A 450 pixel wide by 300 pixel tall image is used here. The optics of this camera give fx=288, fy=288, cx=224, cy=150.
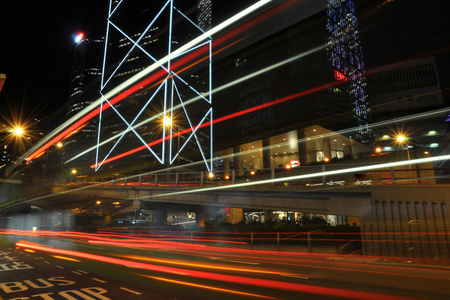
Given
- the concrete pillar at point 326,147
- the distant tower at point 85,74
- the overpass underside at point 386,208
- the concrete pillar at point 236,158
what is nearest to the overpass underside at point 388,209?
the overpass underside at point 386,208

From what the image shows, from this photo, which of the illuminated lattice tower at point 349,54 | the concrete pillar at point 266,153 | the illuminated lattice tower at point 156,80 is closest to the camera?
the illuminated lattice tower at point 156,80

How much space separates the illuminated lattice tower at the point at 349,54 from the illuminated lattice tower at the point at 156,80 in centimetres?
4262

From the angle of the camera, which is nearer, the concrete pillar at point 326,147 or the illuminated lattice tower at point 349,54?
the concrete pillar at point 326,147

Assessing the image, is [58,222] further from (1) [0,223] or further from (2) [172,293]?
(2) [172,293]

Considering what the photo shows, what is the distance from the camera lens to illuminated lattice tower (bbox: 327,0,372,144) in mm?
86994

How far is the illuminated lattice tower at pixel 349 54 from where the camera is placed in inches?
3425

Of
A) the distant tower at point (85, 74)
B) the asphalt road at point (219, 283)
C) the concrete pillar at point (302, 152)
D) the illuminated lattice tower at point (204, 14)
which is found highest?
the distant tower at point (85, 74)

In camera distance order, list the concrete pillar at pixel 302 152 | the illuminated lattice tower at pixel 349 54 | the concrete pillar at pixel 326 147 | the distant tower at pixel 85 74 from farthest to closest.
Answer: the distant tower at pixel 85 74, the illuminated lattice tower at pixel 349 54, the concrete pillar at pixel 326 147, the concrete pillar at pixel 302 152

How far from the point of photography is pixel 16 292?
762cm

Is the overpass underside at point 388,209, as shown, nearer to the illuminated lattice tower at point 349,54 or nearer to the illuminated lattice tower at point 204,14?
the illuminated lattice tower at point 204,14

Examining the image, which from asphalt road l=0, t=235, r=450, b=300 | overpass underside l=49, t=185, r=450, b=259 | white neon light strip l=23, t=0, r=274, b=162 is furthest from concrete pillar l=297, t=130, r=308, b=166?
asphalt road l=0, t=235, r=450, b=300

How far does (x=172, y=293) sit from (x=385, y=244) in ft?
37.5

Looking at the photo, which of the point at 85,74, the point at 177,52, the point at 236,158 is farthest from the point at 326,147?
the point at 85,74

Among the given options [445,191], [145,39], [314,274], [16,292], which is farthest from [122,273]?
[145,39]
